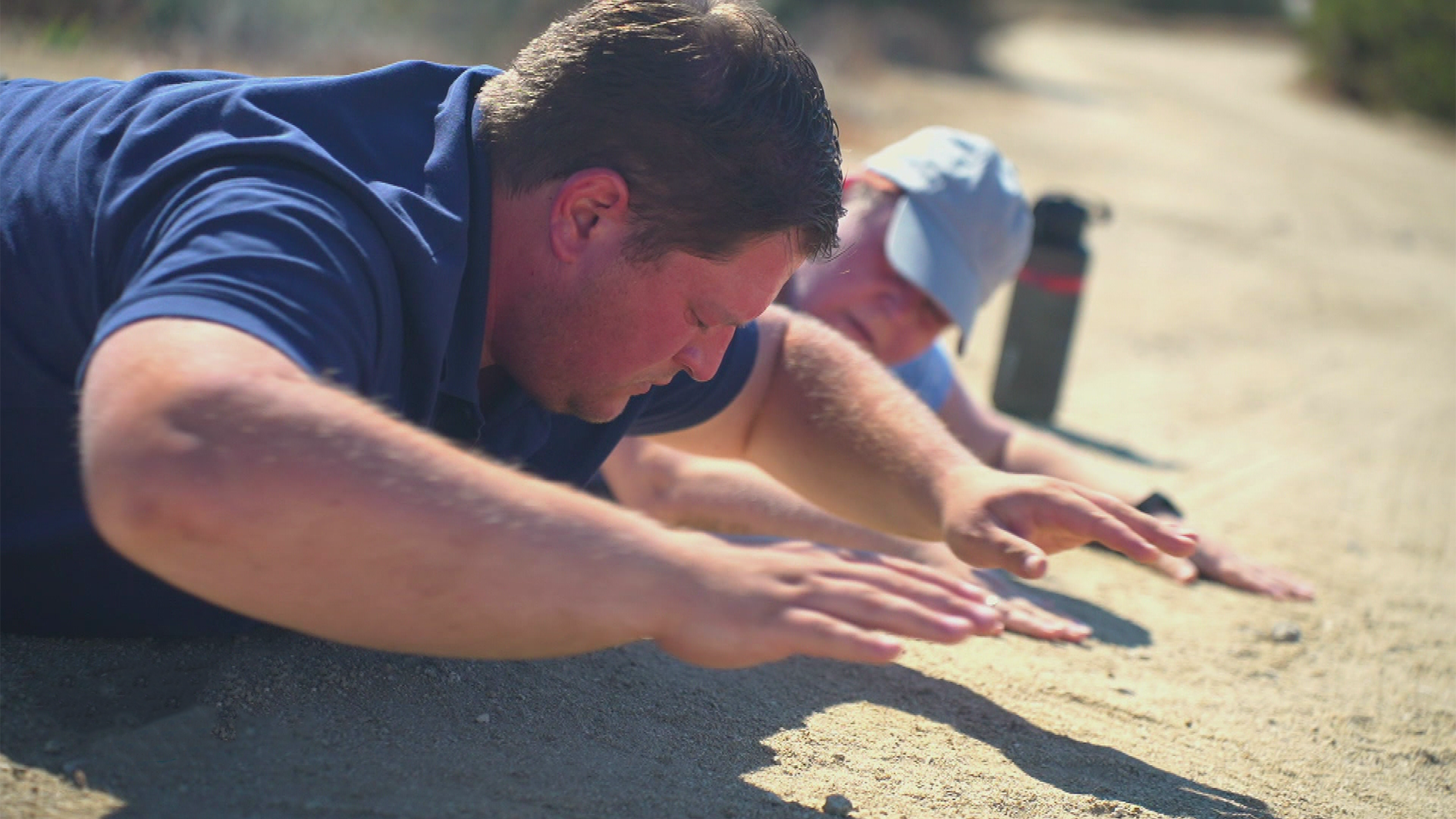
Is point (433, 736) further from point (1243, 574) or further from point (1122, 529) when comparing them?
point (1243, 574)

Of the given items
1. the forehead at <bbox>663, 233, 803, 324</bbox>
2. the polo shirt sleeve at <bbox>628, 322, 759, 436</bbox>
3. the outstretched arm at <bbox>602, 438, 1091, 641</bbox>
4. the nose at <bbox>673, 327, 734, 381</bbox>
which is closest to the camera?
the forehead at <bbox>663, 233, 803, 324</bbox>

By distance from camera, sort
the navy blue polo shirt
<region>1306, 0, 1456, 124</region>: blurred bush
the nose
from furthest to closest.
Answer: <region>1306, 0, 1456, 124</region>: blurred bush < the nose < the navy blue polo shirt

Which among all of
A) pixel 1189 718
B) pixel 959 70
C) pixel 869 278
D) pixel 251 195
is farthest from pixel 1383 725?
pixel 959 70

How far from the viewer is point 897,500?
258 centimetres

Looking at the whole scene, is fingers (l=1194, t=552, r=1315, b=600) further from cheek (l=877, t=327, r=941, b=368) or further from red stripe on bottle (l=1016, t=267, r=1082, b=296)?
red stripe on bottle (l=1016, t=267, r=1082, b=296)

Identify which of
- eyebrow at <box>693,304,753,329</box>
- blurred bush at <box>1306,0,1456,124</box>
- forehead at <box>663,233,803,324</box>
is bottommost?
eyebrow at <box>693,304,753,329</box>

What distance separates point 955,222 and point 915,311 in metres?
0.26

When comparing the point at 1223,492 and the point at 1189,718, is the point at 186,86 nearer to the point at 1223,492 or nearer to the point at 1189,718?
the point at 1189,718

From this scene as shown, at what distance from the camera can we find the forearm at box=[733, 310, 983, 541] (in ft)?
8.43

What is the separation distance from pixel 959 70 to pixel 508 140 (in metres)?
18.7

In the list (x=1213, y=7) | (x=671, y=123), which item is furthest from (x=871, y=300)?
(x=1213, y=7)

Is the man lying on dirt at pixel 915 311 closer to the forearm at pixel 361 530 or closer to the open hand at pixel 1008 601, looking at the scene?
the open hand at pixel 1008 601

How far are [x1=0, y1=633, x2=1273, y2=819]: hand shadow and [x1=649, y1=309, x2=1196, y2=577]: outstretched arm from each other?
0.40m

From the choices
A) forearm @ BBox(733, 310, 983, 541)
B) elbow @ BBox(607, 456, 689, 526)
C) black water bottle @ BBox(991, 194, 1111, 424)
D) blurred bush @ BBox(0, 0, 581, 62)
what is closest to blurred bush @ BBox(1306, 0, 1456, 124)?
blurred bush @ BBox(0, 0, 581, 62)
